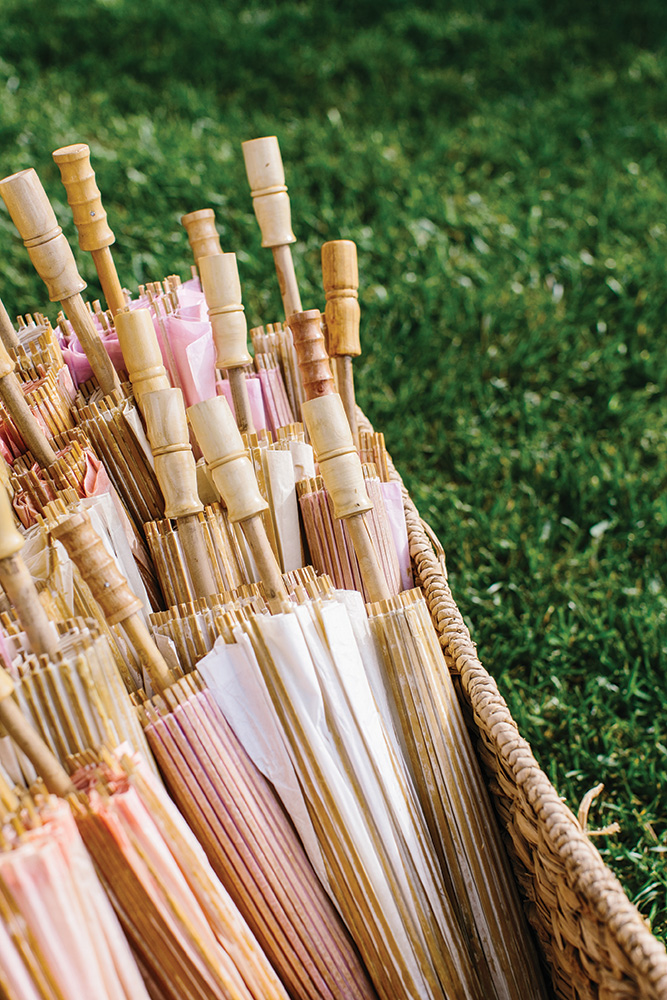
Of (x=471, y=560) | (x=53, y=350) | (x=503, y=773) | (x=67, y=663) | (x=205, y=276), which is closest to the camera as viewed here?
(x=67, y=663)


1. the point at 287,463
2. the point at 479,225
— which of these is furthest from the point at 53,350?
the point at 479,225

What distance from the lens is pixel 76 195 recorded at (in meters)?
1.04

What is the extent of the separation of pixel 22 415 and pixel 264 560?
14.0 inches

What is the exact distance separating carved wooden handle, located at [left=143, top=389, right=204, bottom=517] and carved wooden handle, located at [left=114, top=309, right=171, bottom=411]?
0.04 metres

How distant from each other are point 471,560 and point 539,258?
1.14 meters

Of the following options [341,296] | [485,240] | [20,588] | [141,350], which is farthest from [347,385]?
[485,240]

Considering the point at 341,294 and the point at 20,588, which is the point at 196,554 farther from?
the point at 341,294

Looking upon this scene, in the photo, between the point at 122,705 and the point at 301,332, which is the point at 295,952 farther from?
the point at 301,332

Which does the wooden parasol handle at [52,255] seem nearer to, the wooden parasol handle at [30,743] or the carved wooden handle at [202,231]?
the carved wooden handle at [202,231]

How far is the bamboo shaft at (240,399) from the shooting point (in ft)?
3.61

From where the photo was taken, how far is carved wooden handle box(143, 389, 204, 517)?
884 millimetres

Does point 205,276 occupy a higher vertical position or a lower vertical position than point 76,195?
lower

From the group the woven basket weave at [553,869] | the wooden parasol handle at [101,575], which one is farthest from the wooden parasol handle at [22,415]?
the woven basket weave at [553,869]

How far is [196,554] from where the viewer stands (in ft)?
3.19
